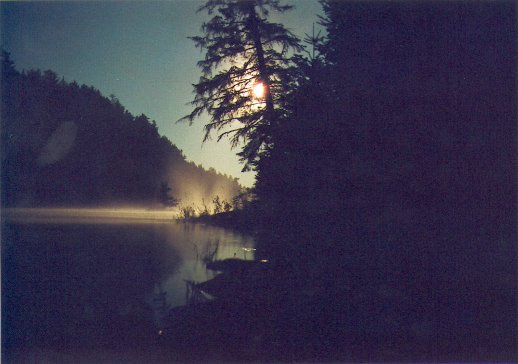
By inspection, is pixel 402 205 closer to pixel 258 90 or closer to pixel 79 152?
pixel 258 90

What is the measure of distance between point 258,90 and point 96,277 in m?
7.35

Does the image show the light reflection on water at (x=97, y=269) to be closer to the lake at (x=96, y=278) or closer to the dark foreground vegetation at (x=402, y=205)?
the lake at (x=96, y=278)

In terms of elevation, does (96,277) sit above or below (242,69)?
below

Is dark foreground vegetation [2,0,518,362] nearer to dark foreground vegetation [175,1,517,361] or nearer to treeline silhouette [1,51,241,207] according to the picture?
dark foreground vegetation [175,1,517,361]

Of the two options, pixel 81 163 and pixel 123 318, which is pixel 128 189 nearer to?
pixel 81 163

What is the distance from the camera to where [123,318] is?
5.89 meters

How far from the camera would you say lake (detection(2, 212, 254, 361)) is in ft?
A: 17.5

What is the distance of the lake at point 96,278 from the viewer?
5336 millimetres

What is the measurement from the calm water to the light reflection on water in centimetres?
2

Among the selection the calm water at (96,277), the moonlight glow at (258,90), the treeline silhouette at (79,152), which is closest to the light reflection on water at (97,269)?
the calm water at (96,277)

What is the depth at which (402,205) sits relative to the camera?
16.6ft

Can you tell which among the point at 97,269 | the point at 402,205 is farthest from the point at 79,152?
the point at 402,205

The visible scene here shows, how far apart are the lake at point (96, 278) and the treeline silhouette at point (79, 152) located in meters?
4.21

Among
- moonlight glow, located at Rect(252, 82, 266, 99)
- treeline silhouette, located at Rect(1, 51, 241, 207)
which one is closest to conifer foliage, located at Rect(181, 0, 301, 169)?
moonlight glow, located at Rect(252, 82, 266, 99)
